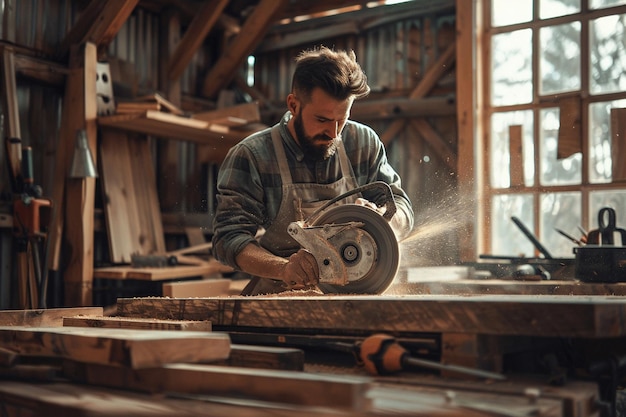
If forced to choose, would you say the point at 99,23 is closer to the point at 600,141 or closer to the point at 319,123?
the point at 319,123

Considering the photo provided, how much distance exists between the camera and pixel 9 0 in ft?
18.4

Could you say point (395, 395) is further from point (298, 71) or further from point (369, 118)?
point (369, 118)

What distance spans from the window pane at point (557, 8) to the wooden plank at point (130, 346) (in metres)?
4.68

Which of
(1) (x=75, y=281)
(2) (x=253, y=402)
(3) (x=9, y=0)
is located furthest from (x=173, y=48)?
(2) (x=253, y=402)

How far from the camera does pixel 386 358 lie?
5.67 feet

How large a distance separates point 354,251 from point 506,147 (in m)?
3.41

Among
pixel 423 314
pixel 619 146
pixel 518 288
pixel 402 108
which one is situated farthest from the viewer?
pixel 402 108

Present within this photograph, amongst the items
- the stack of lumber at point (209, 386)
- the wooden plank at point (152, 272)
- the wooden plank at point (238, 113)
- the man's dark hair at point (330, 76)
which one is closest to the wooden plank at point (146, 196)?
the wooden plank at point (152, 272)

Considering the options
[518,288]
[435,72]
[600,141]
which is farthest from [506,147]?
[518,288]

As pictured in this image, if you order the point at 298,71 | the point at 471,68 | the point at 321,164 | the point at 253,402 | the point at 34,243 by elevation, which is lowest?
the point at 253,402

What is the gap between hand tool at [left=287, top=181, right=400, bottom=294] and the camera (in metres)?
2.68

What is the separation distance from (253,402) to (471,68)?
4744mm

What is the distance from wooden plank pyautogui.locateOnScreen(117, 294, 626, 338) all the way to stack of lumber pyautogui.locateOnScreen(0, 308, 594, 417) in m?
0.13

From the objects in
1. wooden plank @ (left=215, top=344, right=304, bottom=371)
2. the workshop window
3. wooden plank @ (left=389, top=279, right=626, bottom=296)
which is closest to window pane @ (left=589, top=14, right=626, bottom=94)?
the workshop window
